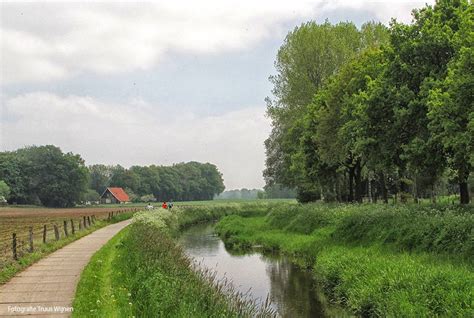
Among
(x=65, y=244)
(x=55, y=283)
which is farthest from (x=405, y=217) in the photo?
(x=65, y=244)

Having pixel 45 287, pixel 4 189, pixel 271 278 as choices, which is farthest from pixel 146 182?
pixel 45 287

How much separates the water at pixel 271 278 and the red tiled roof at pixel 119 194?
407ft

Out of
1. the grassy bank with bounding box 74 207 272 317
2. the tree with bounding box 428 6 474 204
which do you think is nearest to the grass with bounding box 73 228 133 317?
the grassy bank with bounding box 74 207 272 317

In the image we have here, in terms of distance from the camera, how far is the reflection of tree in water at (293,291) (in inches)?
677

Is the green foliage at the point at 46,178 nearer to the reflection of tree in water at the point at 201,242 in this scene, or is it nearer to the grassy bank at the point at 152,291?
the reflection of tree in water at the point at 201,242

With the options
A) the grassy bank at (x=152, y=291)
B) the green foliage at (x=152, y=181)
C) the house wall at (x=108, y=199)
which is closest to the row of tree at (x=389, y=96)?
the grassy bank at (x=152, y=291)

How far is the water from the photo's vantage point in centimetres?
1788

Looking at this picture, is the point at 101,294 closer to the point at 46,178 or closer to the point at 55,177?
the point at 55,177

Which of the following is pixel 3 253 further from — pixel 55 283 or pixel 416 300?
pixel 416 300

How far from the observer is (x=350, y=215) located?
2753 centimetres

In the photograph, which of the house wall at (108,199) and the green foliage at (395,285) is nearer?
the green foliage at (395,285)

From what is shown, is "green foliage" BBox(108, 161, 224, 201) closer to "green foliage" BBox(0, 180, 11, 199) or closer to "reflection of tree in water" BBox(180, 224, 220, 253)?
"green foliage" BBox(0, 180, 11, 199)

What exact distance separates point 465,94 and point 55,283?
18.9 meters

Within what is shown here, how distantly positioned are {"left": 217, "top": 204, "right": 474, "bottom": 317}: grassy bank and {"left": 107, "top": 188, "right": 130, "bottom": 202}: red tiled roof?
131 meters
